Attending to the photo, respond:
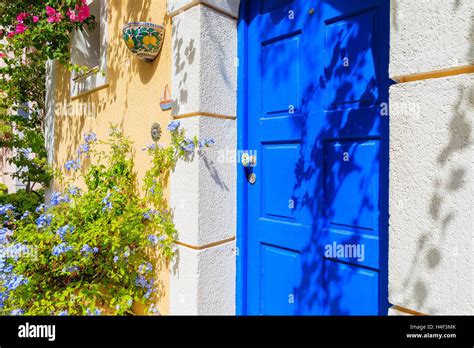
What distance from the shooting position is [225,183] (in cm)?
255

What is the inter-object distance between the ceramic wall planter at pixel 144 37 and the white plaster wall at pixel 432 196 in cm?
203

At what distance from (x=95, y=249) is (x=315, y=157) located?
1756 millimetres

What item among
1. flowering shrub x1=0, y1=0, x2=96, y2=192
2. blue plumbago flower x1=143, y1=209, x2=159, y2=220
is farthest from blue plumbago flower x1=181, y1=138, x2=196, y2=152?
flowering shrub x1=0, y1=0, x2=96, y2=192

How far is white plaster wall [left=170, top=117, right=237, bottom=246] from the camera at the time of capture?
2.39m

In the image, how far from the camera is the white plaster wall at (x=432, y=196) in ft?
4.10

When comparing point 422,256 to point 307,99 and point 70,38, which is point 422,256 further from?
point 70,38

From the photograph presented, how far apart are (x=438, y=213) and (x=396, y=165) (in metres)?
0.27

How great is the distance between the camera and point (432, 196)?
4.38ft

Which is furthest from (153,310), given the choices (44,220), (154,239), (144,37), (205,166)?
(144,37)

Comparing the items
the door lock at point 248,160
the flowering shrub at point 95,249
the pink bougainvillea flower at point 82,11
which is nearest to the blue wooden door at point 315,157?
the door lock at point 248,160

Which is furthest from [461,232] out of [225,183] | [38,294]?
[38,294]

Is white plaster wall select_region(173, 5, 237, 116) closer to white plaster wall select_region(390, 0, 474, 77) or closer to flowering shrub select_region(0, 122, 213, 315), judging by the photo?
flowering shrub select_region(0, 122, 213, 315)

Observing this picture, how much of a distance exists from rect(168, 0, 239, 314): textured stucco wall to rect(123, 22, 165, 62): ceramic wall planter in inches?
7.3

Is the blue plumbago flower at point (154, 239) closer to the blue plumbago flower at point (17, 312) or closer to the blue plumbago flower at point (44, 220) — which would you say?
the blue plumbago flower at point (44, 220)
